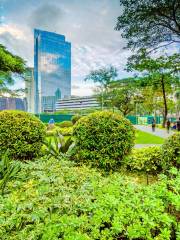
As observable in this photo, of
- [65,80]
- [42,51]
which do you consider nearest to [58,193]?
[42,51]

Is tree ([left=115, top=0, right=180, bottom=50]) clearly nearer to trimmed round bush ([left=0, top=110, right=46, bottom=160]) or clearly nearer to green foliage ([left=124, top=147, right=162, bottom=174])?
green foliage ([left=124, top=147, right=162, bottom=174])

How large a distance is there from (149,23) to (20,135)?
15.6ft

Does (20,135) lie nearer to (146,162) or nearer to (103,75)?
(146,162)

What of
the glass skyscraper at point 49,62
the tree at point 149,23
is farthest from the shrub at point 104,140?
the glass skyscraper at point 49,62

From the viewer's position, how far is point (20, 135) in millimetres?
5566

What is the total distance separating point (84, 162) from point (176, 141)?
1.96 m

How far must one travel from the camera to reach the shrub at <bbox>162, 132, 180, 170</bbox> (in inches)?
181

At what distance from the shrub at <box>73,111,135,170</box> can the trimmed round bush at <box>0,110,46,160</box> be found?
1.06 metres

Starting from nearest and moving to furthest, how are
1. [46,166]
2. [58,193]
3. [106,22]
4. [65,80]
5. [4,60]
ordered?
[58,193] → [46,166] → [106,22] → [4,60] → [65,80]

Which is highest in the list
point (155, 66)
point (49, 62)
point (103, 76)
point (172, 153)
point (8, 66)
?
point (49, 62)

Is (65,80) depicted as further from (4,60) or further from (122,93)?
(4,60)

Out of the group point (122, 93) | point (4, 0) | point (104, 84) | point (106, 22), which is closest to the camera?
point (4, 0)

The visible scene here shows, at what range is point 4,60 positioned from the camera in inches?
646

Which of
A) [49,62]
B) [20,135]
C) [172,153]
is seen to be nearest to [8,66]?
[20,135]
